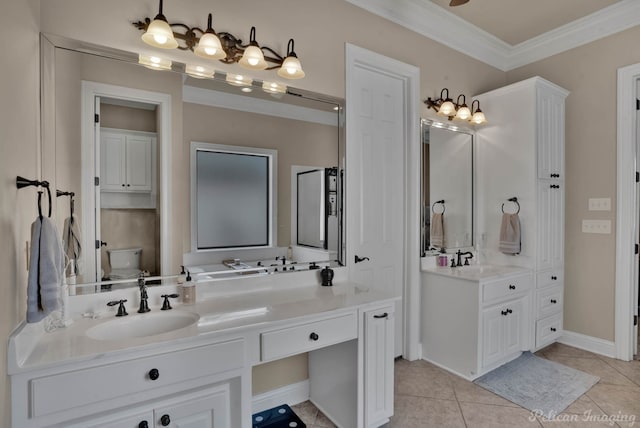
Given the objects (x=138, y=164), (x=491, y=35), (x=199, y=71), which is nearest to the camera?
(x=138, y=164)

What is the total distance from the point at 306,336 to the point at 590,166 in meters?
3.03

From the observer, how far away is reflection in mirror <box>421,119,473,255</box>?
9.88 ft

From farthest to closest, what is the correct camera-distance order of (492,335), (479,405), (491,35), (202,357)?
(491,35)
(492,335)
(479,405)
(202,357)

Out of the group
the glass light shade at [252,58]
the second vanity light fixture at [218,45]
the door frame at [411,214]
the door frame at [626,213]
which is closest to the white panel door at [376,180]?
the door frame at [411,214]

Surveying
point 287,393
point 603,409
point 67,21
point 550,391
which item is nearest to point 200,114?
point 67,21

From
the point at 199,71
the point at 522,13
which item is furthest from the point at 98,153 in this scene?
the point at 522,13

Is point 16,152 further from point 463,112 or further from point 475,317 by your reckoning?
point 463,112

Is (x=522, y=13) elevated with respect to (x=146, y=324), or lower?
elevated

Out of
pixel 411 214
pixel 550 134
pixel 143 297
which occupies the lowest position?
pixel 143 297

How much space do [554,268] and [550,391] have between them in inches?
46.6

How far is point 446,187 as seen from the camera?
10.4ft

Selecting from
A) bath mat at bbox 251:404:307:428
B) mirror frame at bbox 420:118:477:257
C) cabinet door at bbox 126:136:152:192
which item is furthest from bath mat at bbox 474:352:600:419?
cabinet door at bbox 126:136:152:192

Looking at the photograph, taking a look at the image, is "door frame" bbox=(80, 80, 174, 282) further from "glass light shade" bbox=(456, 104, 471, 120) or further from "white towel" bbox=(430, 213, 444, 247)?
"glass light shade" bbox=(456, 104, 471, 120)

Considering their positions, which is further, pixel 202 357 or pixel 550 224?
pixel 550 224
